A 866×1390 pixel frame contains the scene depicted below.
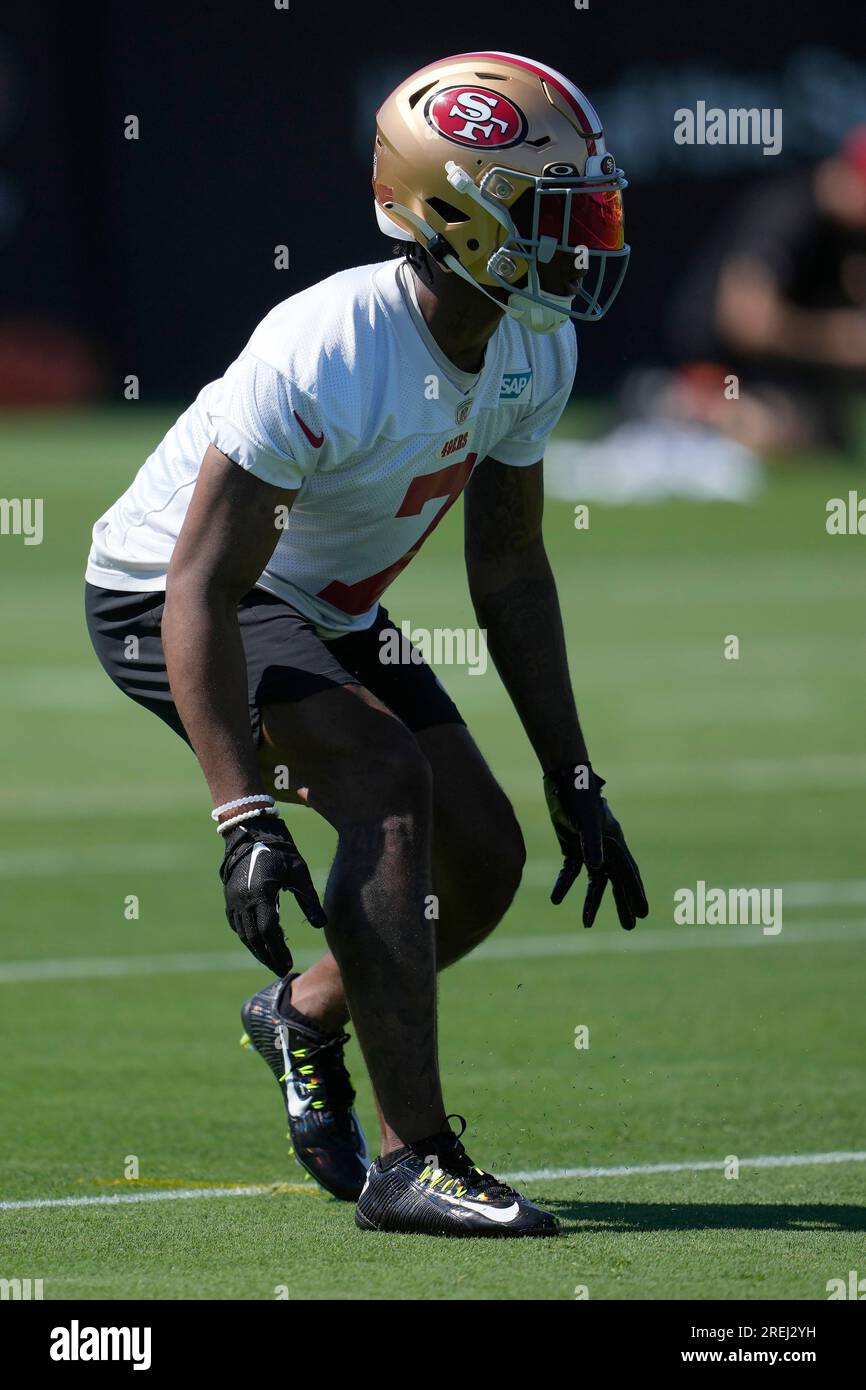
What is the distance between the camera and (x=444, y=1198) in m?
5.00

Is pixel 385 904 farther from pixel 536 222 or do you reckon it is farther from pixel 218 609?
pixel 536 222

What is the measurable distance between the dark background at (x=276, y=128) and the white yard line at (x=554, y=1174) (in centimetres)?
1945

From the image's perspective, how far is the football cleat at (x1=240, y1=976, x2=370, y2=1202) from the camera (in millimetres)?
5656

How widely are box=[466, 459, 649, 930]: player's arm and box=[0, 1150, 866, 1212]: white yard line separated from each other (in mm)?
655

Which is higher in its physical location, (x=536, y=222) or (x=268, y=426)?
(x=536, y=222)

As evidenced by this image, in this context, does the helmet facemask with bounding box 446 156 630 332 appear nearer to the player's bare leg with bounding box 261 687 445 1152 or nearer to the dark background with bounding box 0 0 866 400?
the player's bare leg with bounding box 261 687 445 1152

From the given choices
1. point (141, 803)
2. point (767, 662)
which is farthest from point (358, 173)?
point (141, 803)

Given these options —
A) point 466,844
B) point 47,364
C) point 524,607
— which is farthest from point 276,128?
point 466,844

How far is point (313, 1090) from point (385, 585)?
126cm

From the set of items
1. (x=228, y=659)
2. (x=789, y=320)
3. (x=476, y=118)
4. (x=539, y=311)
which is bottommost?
(x=228, y=659)

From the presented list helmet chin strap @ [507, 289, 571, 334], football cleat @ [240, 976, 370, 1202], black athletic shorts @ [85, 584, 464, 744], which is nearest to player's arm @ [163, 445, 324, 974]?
black athletic shorts @ [85, 584, 464, 744]

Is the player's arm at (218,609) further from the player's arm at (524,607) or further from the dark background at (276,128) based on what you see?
the dark background at (276,128)
